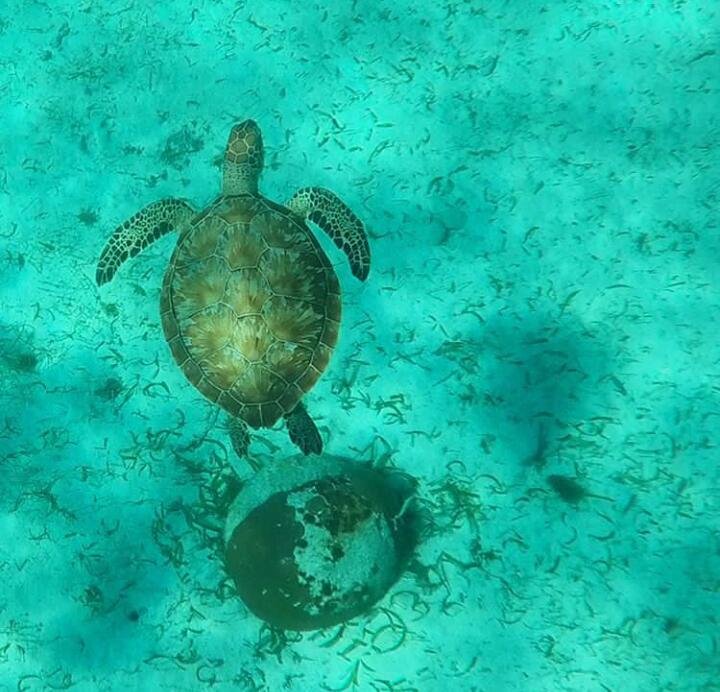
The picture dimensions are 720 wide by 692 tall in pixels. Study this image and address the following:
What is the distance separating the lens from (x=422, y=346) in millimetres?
3398

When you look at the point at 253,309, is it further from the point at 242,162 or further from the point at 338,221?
the point at 242,162

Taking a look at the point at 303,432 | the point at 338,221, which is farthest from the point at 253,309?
the point at 338,221

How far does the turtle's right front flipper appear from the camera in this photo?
11.5 feet

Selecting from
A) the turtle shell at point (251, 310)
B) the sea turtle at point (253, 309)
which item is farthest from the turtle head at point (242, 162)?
the turtle shell at point (251, 310)

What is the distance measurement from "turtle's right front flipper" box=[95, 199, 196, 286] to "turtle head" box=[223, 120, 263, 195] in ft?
1.08

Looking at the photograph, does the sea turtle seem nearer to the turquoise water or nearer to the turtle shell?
the turtle shell

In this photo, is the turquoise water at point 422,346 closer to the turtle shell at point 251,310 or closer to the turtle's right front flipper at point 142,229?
the turtle's right front flipper at point 142,229

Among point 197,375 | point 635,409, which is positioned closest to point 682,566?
point 635,409

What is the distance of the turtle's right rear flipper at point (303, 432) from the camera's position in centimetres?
314

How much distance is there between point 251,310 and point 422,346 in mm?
1067

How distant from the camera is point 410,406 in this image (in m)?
3.33

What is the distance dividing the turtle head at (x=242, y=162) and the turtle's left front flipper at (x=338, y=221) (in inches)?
11.8

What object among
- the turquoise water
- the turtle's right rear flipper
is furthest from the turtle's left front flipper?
the turtle's right rear flipper

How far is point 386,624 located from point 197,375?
1.70m
